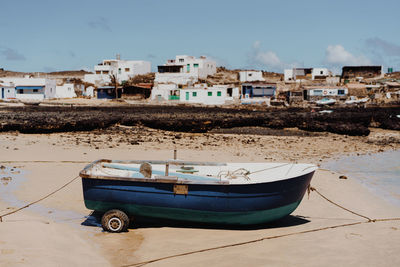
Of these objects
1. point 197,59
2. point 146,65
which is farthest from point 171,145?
point 146,65

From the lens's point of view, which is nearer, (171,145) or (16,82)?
(171,145)

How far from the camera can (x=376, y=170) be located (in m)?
16.9

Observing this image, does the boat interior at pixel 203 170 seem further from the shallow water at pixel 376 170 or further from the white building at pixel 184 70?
the white building at pixel 184 70

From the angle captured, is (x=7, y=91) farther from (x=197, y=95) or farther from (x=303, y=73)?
(x=303, y=73)

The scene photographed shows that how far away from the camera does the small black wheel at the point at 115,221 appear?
8.35m

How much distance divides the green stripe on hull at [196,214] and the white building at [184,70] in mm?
66481

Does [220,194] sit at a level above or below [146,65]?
below

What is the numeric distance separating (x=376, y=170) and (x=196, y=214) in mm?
10816

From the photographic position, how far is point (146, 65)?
91125mm

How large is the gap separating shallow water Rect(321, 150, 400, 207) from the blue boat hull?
506 centimetres

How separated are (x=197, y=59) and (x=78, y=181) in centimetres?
7022

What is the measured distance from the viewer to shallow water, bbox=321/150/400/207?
13380 millimetres

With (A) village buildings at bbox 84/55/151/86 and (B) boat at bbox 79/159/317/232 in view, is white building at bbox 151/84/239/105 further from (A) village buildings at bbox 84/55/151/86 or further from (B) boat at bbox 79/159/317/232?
(B) boat at bbox 79/159/317/232

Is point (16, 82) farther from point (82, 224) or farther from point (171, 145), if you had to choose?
point (82, 224)
